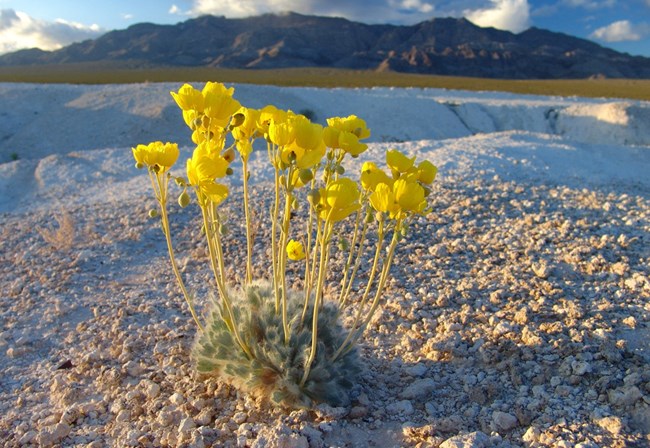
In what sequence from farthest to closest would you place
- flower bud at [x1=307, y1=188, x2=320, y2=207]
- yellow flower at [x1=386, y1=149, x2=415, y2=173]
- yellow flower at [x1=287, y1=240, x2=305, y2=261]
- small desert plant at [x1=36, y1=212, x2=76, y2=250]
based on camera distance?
1. small desert plant at [x1=36, y1=212, x2=76, y2=250]
2. yellow flower at [x1=287, y1=240, x2=305, y2=261]
3. yellow flower at [x1=386, y1=149, x2=415, y2=173]
4. flower bud at [x1=307, y1=188, x2=320, y2=207]

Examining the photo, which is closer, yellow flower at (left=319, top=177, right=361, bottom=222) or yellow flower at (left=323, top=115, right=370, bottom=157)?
yellow flower at (left=319, top=177, right=361, bottom=222)

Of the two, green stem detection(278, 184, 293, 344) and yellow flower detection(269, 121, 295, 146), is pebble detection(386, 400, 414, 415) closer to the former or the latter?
green stem detection(278, 184, 293, 344)

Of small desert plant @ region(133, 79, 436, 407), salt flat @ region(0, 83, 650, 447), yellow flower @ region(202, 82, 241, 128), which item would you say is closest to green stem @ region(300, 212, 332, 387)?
small desert plant @ region(133, 79, 436, 407)

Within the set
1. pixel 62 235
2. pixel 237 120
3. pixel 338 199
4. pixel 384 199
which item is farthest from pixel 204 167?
pixel 62 235

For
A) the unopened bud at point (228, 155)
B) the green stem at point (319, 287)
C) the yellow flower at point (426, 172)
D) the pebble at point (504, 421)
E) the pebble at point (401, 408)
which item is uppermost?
the unopened bud at point (228, 155)

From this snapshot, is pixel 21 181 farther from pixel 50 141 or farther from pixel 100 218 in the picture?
pixel 50 141

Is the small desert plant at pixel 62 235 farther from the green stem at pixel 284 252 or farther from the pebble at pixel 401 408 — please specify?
the pebble at pixel 401 408

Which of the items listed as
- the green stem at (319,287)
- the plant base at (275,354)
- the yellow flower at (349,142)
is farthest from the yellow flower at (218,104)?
the plant base at (275,354)
